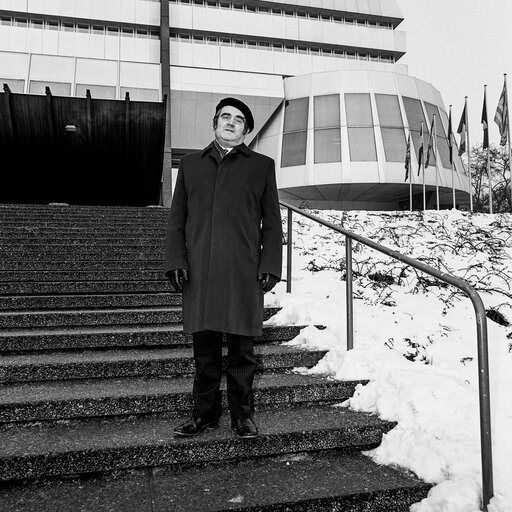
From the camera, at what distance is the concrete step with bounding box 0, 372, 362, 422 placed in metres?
2.60

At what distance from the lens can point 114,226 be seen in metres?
7.62

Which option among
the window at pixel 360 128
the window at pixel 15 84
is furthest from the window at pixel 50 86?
the window at pixel 360 128

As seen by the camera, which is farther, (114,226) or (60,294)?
(114,226)

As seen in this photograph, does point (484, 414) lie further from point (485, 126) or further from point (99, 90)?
point (99, 90)

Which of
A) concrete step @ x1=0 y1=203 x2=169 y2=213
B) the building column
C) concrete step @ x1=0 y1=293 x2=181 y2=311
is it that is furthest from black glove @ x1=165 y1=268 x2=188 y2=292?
the building column

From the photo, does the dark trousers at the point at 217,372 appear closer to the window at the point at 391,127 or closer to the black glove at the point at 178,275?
the black glove at the point at 178,275

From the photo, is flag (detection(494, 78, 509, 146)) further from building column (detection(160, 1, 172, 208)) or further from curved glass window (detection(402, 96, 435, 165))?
building column (detection(160, 1, 172, 208))

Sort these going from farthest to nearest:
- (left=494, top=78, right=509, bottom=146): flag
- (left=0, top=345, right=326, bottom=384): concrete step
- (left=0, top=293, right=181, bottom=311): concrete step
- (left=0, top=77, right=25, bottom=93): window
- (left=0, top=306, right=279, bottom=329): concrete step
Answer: (left=0, top=77, right=25, bottom=93): window, (left=494, top=78, right=509, bottom=146): flag, (left=0, top=293, right=181, bottom=311): concrete step, (left=0, top=306, right=279, bottom=329): concrete step, (left=0, top=345, right=326, bottom=384): concrete step

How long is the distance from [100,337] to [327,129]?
2137 cm

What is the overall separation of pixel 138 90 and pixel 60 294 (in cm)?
1878

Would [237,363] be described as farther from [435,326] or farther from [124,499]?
[435,326]

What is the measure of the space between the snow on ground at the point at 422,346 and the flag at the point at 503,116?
984 cm

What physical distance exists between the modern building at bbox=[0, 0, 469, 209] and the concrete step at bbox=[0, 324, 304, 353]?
15.6m

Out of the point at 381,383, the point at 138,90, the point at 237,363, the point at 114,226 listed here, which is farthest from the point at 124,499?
the point at 138,90
